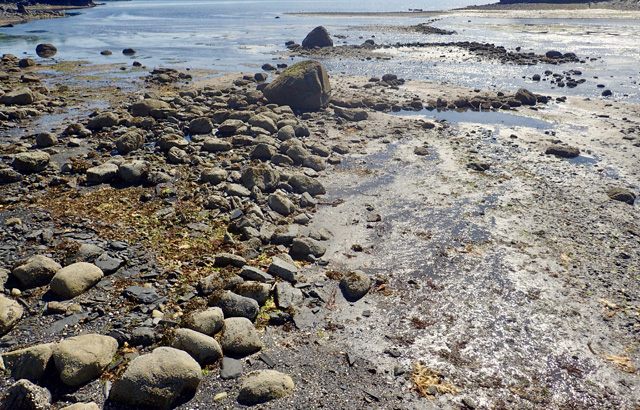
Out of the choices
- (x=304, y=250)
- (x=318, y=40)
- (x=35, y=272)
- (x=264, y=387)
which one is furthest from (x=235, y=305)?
(x=318, y=40)

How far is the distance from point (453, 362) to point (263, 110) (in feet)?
68.3

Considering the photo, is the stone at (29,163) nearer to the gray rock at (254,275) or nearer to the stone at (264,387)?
the gray rock at (254,275)

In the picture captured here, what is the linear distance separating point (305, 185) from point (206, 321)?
8.88 meters

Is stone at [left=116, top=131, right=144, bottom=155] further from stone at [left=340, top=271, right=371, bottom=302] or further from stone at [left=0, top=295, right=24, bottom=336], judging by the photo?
stone at [left=340, top=271, right=371, bottom=302]

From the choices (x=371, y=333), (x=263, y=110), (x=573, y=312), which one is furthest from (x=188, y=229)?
(x=263, y=110)

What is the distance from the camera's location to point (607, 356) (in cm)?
1017

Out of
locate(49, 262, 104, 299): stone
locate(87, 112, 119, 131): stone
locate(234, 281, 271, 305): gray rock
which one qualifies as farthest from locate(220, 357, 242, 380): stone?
locate(87, 112, 119, 131): stone

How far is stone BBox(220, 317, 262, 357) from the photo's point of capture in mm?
9336

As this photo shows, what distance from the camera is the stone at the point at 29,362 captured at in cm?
805

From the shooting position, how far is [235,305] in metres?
10.4

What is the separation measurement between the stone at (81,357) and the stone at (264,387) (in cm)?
267

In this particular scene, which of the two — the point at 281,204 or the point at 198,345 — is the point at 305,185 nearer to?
the point at 281,204

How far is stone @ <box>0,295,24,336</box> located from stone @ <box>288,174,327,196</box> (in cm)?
1008

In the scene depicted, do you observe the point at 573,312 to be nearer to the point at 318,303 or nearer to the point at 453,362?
the point at 453,362
